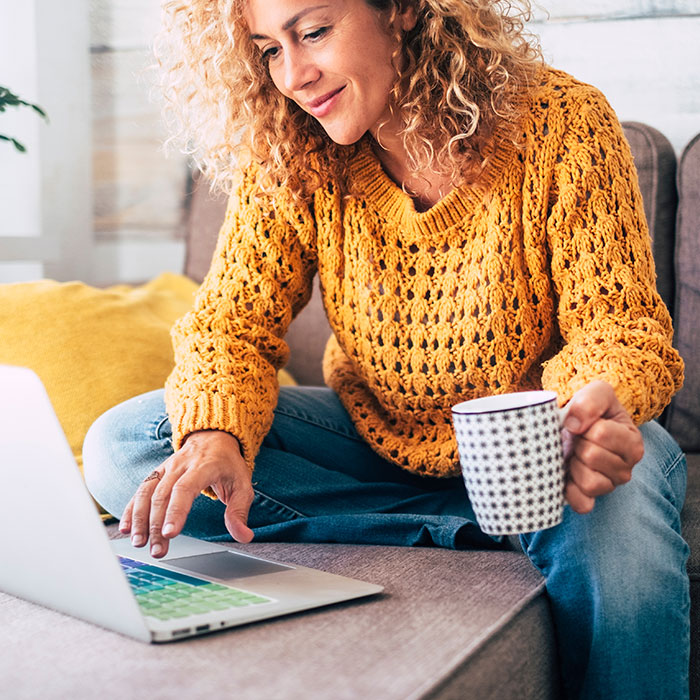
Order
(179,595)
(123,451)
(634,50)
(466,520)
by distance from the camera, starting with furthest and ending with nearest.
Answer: (634,50) < (123,451) < (466,520) < (179,595)

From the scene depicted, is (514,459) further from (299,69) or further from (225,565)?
(299,69)

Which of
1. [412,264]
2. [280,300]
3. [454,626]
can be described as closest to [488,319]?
[412,264]

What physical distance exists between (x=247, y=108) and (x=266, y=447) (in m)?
0.47

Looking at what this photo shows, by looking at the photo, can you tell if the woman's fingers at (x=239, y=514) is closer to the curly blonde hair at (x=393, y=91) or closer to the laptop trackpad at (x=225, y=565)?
the laptop trackpad at (x=225, y=565)

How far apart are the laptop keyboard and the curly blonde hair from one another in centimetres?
56

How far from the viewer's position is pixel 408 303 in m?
1.11

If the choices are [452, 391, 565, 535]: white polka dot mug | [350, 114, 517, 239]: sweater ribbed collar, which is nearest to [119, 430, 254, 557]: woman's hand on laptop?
[452, 391, 565, 535]: white polka dot mug

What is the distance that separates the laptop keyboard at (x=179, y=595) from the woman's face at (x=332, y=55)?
0.57 metres

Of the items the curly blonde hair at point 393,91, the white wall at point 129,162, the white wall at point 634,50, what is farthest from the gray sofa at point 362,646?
the white wall at point 129,162

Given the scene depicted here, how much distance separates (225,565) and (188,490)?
9 centimetres

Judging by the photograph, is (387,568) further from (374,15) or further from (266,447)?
(374,15)

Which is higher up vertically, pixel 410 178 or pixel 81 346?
pixel 410 178

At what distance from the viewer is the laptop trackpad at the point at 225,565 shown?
0.86 metres

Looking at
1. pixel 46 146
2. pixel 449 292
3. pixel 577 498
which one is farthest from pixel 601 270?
pixel 46 146
